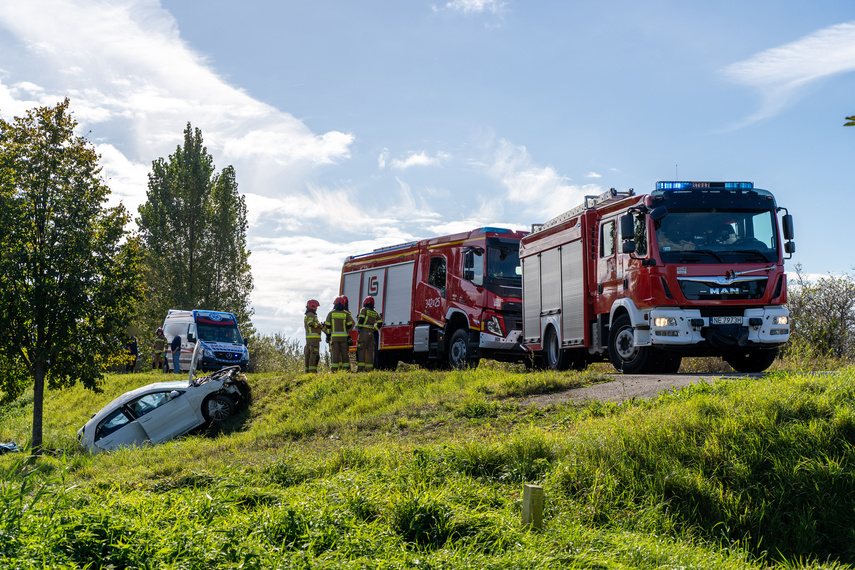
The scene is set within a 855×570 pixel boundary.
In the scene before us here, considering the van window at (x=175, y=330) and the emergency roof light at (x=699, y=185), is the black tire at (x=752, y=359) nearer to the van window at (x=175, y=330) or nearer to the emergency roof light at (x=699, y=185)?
the emergency roof light at (x=699, y=185)

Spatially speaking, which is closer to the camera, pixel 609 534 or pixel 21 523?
pixel 21 523

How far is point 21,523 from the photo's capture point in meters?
4.54

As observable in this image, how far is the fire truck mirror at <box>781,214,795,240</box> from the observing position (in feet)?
39.0

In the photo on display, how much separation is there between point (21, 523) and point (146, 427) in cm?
1026

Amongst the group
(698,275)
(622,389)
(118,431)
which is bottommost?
(118,431)

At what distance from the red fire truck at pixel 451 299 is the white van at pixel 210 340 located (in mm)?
6584

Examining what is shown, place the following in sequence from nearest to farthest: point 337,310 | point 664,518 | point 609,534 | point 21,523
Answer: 1. point 21,523
2. point 609,534
3. point 664,518
4. point 337,310

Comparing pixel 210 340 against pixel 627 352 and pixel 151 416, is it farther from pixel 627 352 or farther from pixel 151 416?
pixel 627 352

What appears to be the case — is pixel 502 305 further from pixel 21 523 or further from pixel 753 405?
pixel 21 523

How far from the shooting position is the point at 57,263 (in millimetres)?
15719

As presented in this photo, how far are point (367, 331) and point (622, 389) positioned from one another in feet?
29.5

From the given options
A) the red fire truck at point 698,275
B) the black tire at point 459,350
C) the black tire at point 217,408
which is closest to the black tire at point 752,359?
the red fire truck at point 698,275

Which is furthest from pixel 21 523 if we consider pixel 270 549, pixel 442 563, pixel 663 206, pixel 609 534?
pixel 663 206

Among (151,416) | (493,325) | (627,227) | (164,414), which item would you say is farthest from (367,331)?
(627,227)
